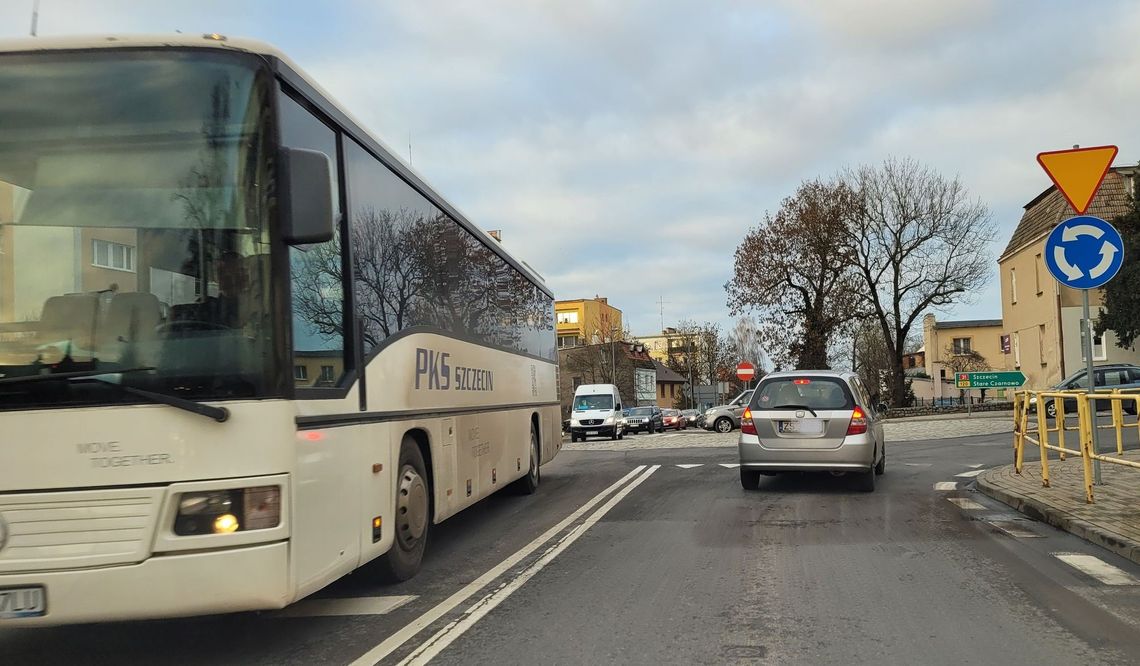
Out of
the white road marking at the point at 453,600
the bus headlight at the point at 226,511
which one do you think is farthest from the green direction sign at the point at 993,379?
the bus headlight at the point at 226,511

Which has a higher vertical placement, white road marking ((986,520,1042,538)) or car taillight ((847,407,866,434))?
car taillight ((847,407,866,434))

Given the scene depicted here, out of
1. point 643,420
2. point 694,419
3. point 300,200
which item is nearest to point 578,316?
point 694,419

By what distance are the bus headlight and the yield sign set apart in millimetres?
8470

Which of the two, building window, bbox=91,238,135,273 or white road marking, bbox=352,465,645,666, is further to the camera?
white road marking, bbox=352,465,645,666

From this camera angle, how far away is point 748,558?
24.2 ft

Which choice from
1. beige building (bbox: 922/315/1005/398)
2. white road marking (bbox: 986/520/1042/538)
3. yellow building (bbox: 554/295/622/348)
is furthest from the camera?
yellow building (bbox: 554/295/622/348)

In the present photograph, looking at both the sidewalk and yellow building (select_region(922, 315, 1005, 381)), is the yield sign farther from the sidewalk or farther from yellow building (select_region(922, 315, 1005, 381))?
yellow building (select_region(922, 315, 1005, 381))

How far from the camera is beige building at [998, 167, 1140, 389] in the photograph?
122ft

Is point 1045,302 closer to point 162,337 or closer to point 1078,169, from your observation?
point 1078,169

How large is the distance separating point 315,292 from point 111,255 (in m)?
1.11

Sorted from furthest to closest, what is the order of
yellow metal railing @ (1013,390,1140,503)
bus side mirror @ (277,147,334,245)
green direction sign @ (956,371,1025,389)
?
green direction sign @ (956,371,1025,389)
yellow metal railing @ (1013,390,1140,503)
bus side mirror @ (277,147,334,245)

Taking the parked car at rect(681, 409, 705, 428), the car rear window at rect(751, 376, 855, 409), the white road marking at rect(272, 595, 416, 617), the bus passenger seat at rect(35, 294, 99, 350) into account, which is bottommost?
the parked car at rect(681, 409, 705, 428)

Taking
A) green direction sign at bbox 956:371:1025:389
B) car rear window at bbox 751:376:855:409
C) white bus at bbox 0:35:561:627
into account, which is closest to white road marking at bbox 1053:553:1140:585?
car rear window at bbox 751:376:855:409

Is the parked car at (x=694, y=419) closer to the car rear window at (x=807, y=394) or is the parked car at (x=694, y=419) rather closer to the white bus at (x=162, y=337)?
the car rear window at (x=807, y=394)
